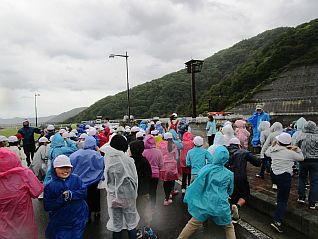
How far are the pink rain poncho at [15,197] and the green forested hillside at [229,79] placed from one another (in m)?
28.8

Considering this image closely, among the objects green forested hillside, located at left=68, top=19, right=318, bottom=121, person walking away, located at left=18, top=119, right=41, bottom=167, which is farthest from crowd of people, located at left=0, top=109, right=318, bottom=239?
green forested hillside, located at left=68, top=19, right=318, bottom=121

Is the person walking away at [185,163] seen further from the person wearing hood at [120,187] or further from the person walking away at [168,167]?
the person wearing hood at [120,187]

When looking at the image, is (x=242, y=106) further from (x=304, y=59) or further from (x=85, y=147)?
(x=85, y=147)

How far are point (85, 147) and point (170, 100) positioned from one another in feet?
193

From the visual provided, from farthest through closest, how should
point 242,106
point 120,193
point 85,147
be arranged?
1. point 242,106
2. point 85,147
3. point 120,193

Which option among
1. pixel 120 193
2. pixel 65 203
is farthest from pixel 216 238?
pixel 65 203

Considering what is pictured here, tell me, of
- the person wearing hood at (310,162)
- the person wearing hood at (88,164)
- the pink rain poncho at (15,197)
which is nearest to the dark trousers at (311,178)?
the person wearing hood at (310,162)

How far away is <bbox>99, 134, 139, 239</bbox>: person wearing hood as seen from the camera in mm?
3982

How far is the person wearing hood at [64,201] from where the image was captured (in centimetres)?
336

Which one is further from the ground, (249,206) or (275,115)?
(275,115)

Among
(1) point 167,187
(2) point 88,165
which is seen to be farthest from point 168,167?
(2) point 88,165

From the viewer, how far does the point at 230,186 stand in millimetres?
4195

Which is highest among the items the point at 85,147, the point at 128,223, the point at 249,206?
the point at 85,147

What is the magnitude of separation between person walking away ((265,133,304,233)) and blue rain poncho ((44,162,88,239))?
10.2ft
